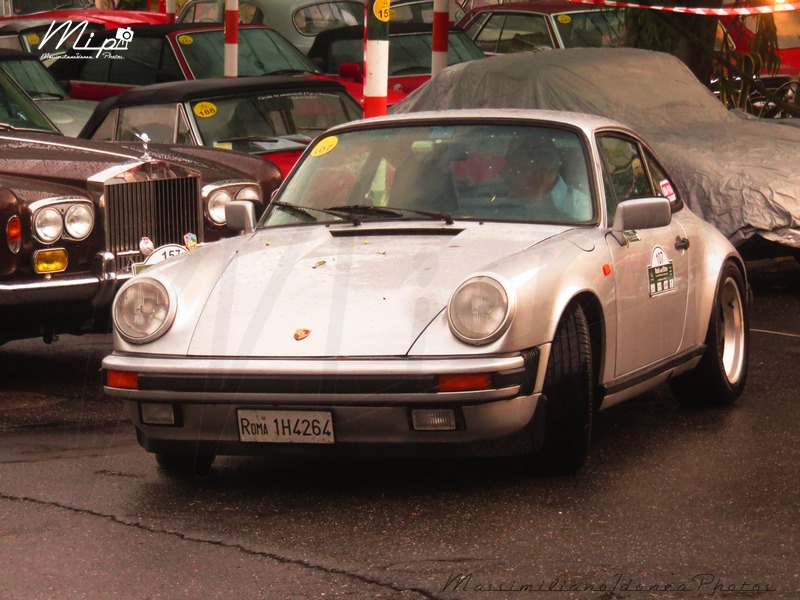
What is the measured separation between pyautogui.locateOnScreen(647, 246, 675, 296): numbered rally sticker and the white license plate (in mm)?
1718

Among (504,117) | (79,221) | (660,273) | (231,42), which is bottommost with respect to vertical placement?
(231,42)

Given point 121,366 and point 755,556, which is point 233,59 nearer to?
point 121,366

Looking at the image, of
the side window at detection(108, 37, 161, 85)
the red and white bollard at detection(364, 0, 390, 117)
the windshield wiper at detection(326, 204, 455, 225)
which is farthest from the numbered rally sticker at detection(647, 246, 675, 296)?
the side window at detection(108, 37, 161, 85)

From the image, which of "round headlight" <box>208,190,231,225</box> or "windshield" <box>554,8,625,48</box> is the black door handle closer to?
"round headlight" <box>208,190,231,225</box>

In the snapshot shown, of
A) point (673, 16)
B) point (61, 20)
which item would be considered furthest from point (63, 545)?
point (61, 20)

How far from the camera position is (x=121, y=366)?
18.1ft

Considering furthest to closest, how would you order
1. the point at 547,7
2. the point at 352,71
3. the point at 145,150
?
the point at 547,7 < the point at 352,71 < the point at 145,150

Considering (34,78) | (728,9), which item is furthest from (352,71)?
(728,9)

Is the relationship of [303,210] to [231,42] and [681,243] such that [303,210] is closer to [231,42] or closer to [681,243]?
[681,243]

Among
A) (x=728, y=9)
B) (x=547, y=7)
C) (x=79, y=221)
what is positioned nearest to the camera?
(x=79, y=221)

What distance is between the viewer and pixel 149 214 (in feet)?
27.0

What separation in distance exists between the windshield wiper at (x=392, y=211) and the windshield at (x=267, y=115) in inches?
174

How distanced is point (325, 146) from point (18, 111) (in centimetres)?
377

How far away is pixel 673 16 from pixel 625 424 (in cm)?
769
